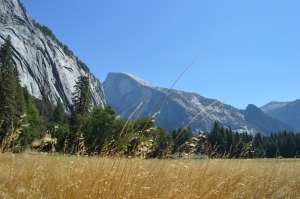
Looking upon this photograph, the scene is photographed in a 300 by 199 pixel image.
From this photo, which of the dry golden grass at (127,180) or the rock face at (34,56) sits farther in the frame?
the rock face at (34,56)

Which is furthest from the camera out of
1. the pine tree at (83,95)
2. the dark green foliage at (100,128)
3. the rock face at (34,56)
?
the rock face at (34,56)

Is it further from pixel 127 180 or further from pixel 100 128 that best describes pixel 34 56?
pixel 127 180

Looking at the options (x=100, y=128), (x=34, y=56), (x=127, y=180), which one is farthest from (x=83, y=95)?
(x=34, y=56)

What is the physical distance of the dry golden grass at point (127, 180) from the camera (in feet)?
7.88

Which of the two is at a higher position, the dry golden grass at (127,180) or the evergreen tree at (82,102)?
the evergreen tree at (82,102)

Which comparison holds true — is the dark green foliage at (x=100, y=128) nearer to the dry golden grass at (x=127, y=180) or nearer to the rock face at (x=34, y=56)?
the dry golden grass at (x=127, y=180)

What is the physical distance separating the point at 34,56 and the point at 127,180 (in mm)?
121742

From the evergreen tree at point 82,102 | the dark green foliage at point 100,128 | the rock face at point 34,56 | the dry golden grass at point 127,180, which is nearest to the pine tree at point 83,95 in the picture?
the evergreen tree at point 82,102

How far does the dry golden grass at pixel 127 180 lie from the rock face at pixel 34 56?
334 feet

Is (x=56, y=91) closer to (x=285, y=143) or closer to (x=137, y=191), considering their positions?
(x=285, y=143)

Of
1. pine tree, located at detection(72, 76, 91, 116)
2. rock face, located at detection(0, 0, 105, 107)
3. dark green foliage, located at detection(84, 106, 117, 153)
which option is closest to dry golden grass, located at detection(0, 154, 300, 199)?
pine tree, located at detection(72, 76, 91, 116)

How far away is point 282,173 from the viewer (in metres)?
6.01

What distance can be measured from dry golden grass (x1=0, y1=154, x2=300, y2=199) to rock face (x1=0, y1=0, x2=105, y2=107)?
102 meters

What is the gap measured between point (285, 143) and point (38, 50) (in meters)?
109
